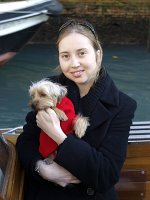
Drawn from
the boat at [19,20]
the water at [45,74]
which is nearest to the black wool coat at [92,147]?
the water at [45,74]

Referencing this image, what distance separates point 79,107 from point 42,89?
0.17 meters

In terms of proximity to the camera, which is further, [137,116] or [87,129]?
[137,116]

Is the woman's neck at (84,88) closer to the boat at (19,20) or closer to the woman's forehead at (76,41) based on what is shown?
the woman's forehead at (76,41)

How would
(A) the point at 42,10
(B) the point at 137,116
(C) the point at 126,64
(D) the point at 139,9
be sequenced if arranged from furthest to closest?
1. (D) the point at 139,9
2. (C) the point at 126,64
3. (A) the point at 42,10
4. (B) the point at 137,116

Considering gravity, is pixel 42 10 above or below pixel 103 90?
below

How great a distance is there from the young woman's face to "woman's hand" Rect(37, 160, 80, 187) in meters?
0.32

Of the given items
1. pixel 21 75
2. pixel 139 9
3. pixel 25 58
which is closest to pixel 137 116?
pixel 21 75

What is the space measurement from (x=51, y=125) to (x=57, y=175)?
18cm

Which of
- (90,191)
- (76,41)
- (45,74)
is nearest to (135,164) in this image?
(90,191)

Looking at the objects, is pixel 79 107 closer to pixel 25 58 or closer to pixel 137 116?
pixel 137 116

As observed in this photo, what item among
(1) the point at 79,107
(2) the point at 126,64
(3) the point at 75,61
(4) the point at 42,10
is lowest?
(2) the point at 126,64

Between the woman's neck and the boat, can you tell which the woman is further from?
the boat

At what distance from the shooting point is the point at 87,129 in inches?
64.3

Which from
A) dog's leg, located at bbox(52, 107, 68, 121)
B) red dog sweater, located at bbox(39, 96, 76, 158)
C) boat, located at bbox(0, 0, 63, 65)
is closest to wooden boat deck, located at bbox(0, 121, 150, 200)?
red dog sweater, located at bbox(39, 96, 76, 158)
